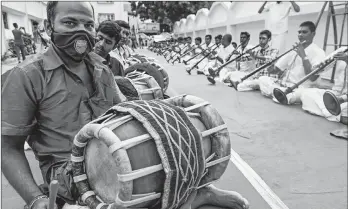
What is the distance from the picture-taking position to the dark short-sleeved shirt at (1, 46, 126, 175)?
1526 millimetres

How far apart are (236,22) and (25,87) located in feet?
48.9

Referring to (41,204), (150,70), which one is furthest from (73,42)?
(150,70)

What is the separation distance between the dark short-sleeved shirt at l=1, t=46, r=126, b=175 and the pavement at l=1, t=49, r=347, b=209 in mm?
1187

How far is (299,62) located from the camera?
6559 millimetres

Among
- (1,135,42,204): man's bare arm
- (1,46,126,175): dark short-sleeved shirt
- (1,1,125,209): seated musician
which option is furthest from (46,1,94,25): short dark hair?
(1,135,42,204): man's bare arm

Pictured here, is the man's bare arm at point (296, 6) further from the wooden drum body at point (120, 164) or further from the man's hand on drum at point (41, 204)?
the man's hand on drum at point (41, 204)

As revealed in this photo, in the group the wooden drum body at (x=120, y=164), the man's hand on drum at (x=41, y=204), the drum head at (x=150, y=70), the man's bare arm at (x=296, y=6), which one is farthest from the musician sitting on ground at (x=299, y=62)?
the man's hand on drum at (x=41, y=204)

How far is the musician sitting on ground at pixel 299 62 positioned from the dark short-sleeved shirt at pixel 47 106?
5120 millimetres

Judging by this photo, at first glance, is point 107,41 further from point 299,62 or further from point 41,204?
point 299,62

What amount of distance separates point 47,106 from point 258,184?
6.28ft

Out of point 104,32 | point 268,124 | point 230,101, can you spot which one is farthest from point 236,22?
point 104,32

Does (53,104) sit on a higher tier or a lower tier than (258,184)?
higher

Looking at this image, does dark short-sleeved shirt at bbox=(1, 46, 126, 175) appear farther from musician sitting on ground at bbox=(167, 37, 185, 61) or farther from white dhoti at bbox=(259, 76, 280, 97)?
musician sitting on ground at bbox=(167, 37, 185, 61)

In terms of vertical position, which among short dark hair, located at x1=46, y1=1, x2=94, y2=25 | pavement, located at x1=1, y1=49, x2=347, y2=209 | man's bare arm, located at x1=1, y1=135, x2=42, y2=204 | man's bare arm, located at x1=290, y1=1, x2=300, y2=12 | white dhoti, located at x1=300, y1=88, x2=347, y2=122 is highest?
man's bare arm, located at x1=290, y1=1, x2=300, y2=12
